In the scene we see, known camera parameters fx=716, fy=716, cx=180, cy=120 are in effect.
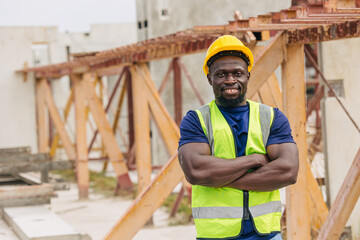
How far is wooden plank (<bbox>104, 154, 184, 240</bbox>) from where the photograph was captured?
592 centimetres

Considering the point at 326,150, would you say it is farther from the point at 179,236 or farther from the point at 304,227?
the point at 179,236

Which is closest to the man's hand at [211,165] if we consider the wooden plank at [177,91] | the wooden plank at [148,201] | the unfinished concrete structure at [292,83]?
the unfinished concrete structure at [292,83]

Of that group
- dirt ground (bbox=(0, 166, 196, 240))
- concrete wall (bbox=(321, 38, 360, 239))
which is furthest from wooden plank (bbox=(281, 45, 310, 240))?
dirt ground (bbox=(0, 166, 196, 240))

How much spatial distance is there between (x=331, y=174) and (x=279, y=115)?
438 centimetres

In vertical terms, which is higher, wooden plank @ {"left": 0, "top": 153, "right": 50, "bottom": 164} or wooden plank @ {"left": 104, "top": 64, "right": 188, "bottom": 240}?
wooden plank @ {"left": 104, "top": 64, "right": 188, "bottom": 240}

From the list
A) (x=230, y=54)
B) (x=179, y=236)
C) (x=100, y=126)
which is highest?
(x=230, y=54)

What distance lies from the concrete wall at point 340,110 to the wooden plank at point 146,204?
2356 millimetres

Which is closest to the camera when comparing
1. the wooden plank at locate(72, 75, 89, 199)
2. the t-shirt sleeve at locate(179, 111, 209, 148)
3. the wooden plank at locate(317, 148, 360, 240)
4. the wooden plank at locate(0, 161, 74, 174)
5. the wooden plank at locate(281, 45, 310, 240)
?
the t-shirt sleeve at locate(179, 111, 209, 148)

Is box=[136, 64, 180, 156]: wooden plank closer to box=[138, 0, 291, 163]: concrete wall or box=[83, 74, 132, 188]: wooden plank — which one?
box=[83, 74, 132, 188]: wooden plank

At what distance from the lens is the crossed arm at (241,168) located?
335 centimetres

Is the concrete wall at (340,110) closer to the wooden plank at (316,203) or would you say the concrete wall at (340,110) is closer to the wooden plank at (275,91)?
the wooden plank at (316,203)

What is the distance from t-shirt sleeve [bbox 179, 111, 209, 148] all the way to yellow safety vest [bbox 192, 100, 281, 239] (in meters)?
0.02

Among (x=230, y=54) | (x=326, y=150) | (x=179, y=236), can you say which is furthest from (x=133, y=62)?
(x=230, y=54)

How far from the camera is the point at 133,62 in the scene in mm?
10047
